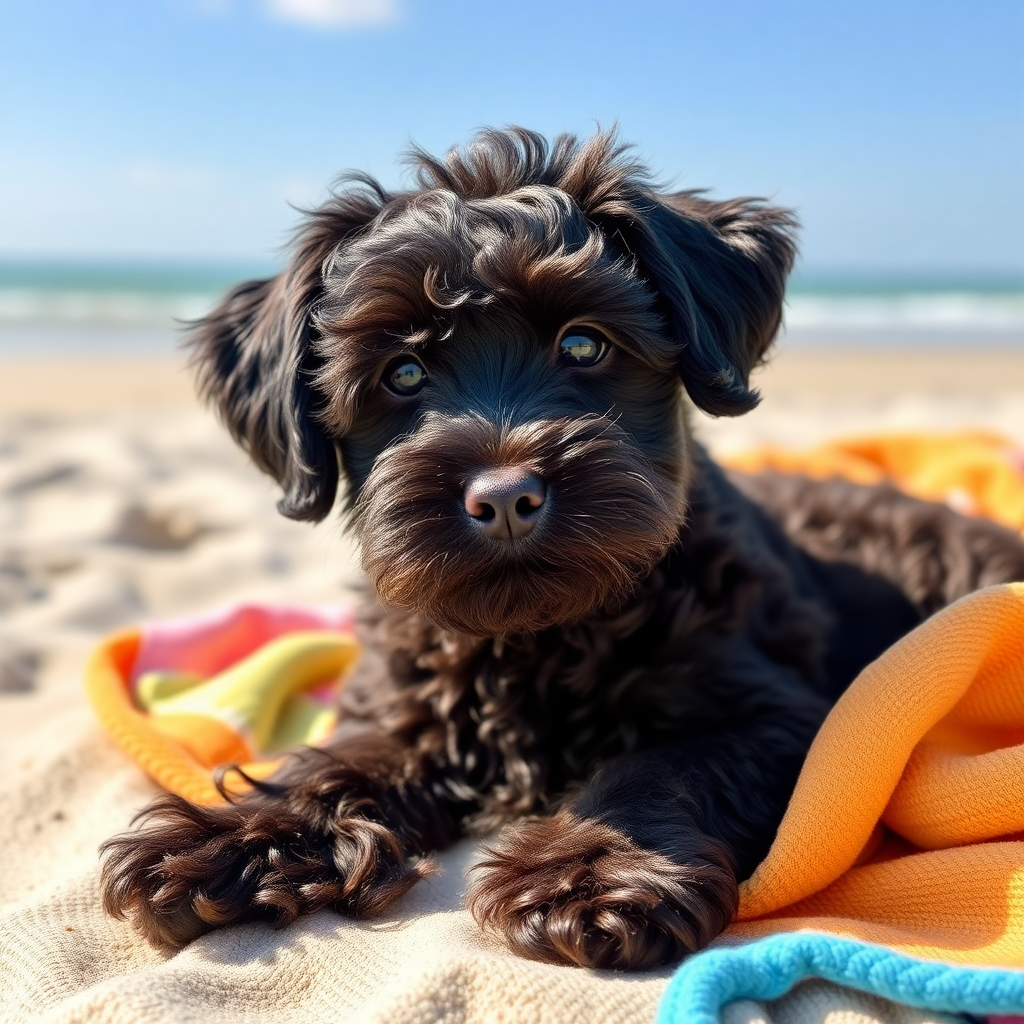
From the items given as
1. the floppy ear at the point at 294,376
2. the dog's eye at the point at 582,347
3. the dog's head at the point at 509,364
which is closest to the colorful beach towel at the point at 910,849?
the dog's head at the point at 509,364

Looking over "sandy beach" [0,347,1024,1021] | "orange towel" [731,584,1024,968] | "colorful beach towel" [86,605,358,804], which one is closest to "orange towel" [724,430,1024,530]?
"sandy beach" [0,347,1024,1021]

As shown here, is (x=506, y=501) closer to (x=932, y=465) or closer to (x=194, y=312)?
(x=932, y=465)

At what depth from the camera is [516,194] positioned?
10.0ft

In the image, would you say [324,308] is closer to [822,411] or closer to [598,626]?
[598,626]

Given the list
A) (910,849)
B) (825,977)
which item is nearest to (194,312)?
(910,849)

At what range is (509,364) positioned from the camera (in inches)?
117

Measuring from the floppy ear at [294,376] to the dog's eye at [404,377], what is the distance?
22cm

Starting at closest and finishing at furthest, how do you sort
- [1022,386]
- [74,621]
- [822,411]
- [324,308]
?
1. [324,308]
2. [74,621]
3. [822,411]
4. [1022,386]

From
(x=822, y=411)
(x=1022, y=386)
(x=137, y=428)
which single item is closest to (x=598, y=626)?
(x=137, y=428)

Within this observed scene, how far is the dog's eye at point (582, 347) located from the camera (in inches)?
117

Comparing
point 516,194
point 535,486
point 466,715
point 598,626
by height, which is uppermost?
point 516,194

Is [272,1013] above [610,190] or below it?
below

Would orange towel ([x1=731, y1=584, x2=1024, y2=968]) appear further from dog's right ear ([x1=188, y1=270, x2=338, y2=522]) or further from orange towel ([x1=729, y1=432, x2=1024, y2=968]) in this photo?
dog's right ear ([x1=188, y1=270, x2=338, y2=522])

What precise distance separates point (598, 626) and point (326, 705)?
154cm
